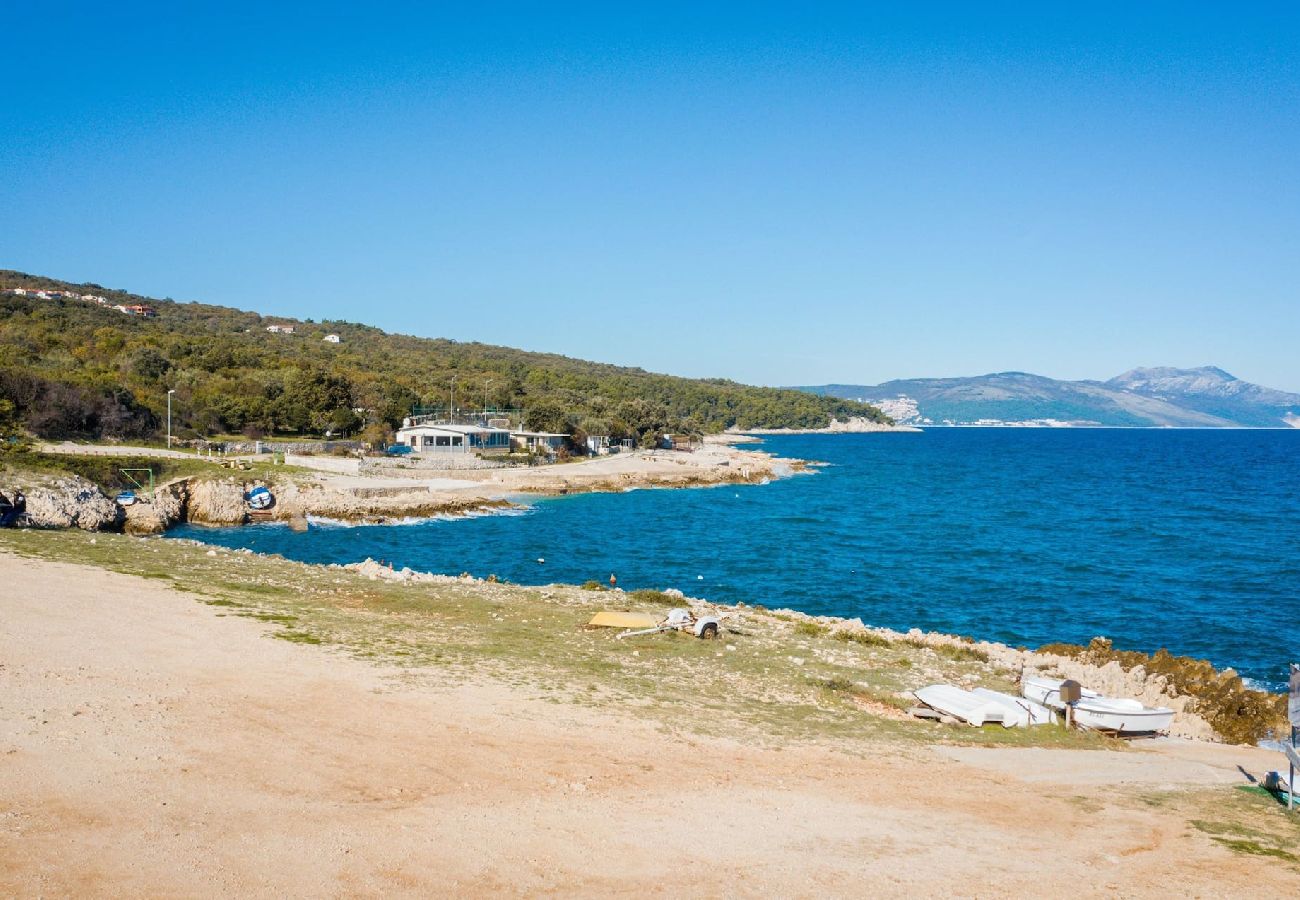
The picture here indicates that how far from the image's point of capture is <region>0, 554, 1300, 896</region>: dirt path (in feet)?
27.3

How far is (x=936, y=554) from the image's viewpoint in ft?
150

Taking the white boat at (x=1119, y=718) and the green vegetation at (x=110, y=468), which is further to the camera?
the green vegetation at (x=110, y=468)

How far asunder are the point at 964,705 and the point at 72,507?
37797mm

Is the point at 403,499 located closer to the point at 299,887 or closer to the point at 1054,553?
the point at 1054,553

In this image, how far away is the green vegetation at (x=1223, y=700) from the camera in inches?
682

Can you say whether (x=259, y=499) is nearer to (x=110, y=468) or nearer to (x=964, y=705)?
(x=110, y=468)

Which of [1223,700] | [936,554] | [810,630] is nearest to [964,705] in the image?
[1223,700]

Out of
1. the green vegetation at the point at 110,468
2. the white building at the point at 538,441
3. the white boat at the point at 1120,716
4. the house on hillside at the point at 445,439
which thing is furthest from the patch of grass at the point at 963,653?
the white building at the point at 538,441

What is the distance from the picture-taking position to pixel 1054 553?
46.8 meters

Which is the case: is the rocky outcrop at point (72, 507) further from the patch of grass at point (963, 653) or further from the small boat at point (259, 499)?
the patch of grass at point (963, 653)

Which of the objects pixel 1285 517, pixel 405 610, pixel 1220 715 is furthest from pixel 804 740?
pixel 1285 517

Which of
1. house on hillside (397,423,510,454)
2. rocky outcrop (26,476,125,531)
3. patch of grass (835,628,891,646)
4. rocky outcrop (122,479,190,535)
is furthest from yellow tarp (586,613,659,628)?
house on hillside (397,423,510,454)

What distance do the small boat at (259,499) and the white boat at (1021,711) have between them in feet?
138

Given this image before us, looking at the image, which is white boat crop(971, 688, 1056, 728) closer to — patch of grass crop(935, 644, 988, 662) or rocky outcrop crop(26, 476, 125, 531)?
patch of grass crop(935, 644, 988, 662)
